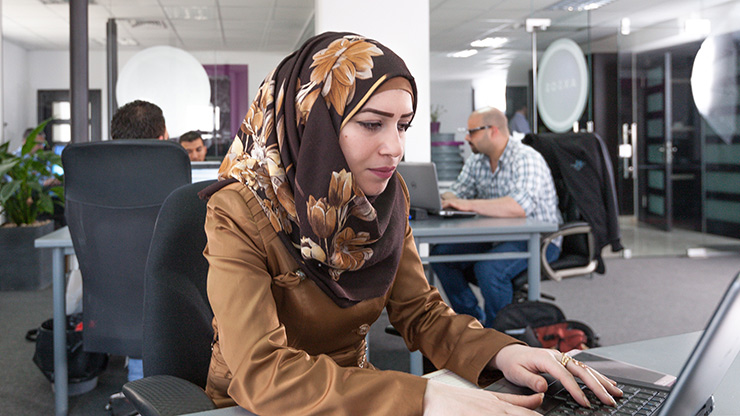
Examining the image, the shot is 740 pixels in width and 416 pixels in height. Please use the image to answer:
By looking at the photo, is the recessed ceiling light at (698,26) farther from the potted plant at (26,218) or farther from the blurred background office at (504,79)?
the potted plant at (26,218)

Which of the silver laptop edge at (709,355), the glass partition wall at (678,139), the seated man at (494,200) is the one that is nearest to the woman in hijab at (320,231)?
the silver laptop edge at (709,355)

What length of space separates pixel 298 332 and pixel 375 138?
0.37m

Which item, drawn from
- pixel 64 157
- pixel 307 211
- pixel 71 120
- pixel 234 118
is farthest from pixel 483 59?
pixel 307 211

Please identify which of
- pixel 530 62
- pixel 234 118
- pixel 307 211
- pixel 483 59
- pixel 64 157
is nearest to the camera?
pixel 307 211

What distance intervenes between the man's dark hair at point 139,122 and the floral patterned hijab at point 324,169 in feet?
6.29

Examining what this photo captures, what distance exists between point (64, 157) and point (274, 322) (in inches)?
64.9

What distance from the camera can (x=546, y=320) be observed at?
259cm

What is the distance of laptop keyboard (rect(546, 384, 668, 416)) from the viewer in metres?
0.80

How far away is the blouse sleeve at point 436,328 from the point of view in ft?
3.43

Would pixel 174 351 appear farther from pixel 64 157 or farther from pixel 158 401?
pixel 64 157

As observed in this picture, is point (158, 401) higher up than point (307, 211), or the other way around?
point (307, 211)

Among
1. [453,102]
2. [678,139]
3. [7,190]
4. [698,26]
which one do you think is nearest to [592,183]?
[453,102]

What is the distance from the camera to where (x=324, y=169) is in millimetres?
1033

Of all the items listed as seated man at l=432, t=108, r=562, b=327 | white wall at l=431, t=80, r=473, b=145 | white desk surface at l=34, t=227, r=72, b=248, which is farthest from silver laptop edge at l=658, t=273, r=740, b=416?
white wall at l=431, t=80, r=473, b=145
